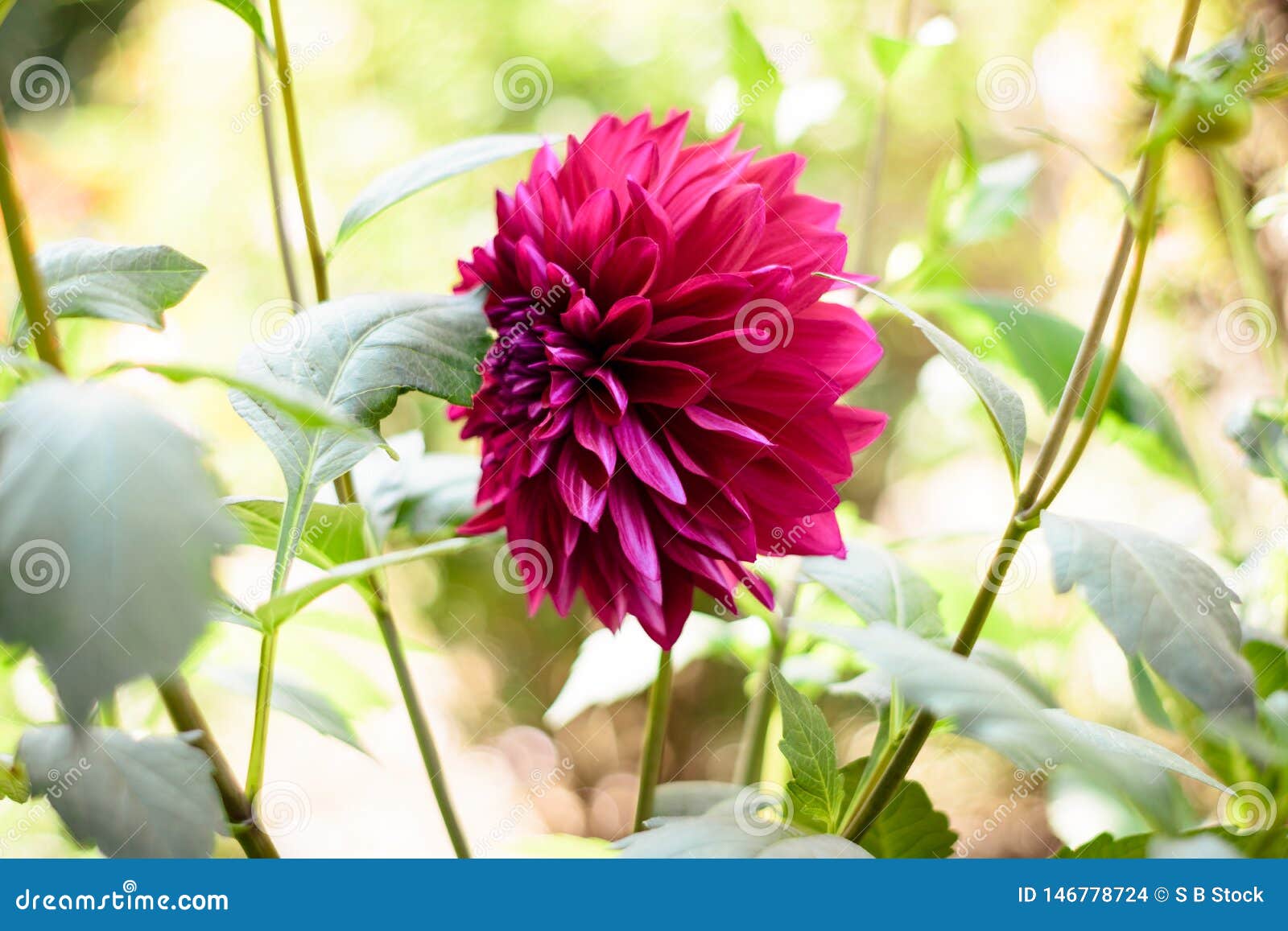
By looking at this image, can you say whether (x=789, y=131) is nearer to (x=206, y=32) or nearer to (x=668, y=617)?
(x=668, y=617)

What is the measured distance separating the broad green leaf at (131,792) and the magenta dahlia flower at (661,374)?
→ 90mm

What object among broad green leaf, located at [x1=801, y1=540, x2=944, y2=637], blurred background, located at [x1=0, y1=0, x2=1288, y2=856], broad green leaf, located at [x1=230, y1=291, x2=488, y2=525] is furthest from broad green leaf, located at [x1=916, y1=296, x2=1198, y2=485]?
broad green leaf, located at [x1=230, y1=291, x2=488, y2=525]

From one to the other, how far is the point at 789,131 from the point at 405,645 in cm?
24

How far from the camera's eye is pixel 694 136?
89 cm

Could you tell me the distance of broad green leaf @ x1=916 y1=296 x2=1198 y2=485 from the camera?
33 centimetres

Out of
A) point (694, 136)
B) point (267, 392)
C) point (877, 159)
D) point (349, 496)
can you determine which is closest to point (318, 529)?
point (349, 496)

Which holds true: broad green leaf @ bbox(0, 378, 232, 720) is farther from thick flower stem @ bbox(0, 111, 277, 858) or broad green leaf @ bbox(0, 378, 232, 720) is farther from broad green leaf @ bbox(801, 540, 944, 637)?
broad green leaf @ bbox(801, 540, 944, 637)

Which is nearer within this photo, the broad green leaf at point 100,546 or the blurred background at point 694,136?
the broad green leaf at point 100,546

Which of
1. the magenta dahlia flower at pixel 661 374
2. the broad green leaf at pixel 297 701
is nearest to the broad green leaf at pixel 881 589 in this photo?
the magenta dahlia flower at pixel 661 374

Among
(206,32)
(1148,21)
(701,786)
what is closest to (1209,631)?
(701,786)

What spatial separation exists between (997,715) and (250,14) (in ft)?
0.74

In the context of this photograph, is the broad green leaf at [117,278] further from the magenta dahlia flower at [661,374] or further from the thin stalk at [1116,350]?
the thin stalk at [1116,350]

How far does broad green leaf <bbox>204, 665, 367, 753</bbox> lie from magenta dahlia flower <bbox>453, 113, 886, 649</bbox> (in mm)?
66

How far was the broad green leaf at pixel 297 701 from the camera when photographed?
0.24 meters
